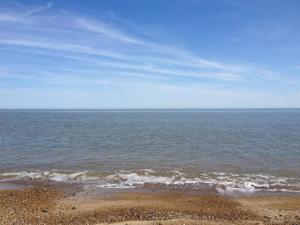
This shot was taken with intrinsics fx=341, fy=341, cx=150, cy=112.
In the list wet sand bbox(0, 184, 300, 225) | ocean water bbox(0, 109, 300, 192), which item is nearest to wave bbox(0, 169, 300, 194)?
ocean water bbox(0, 109, 300, 192)

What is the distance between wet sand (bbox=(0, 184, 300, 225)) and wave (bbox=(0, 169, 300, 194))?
1970 millimetres

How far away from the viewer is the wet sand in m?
14.6

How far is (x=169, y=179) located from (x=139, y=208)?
24.4 feet

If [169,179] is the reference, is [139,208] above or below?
above

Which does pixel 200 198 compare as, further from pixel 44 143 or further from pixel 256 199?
pixel 44 143

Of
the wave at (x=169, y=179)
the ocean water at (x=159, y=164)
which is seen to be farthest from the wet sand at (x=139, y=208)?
the ocean water at (x=159, y=164)

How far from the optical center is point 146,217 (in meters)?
A: 15.0

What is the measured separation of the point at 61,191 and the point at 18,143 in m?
24.6

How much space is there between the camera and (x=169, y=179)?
77.7 ft

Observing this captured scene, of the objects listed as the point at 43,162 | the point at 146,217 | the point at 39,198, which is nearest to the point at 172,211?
the point at 146,217

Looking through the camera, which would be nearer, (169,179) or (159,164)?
(169,179)

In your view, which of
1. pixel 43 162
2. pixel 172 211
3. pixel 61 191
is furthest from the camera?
pixel 43 162

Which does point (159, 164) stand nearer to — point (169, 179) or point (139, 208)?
point (169, 179)

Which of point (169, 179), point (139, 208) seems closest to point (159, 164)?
point (169, 179)
